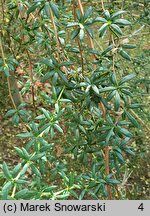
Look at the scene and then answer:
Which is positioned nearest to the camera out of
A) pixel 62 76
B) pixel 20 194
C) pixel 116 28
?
pixel 20 194

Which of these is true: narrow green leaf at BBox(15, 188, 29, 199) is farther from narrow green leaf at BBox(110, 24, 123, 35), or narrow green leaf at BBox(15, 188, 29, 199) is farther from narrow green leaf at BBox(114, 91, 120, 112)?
narrow green leaf at BBox(110, 24, 123, 35)

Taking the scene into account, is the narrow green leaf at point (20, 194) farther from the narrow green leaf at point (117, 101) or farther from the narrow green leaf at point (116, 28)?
the narrow green leaf at point (116, 28)

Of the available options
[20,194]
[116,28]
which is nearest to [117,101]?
[116,28]

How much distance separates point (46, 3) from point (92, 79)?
0.76 feet

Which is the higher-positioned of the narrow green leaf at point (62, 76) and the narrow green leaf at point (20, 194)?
the narrow green leaf at point (62, 76)

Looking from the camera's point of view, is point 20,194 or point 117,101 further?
point 117,101

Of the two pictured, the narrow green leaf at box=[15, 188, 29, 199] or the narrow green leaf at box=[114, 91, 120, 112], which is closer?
the narrow green leaf at box=[15, 188, 29, 199]

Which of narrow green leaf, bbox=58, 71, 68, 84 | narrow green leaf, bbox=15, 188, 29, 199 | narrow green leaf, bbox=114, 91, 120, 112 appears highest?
narrow green leaf, bbox=58, 71, 68, 84

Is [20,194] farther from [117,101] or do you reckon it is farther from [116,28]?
[116,28]

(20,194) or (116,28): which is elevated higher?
(116,28)

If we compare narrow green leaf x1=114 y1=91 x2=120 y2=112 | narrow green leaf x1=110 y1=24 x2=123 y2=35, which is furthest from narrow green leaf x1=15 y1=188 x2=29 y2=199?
narrow green leaf x1=110 y1=24 x2=123 y2=35

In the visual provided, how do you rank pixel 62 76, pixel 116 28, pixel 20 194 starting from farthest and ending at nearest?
pixel 62 76
pixel 116 28
pixel 20 194

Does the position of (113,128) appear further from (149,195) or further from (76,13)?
(149,195)

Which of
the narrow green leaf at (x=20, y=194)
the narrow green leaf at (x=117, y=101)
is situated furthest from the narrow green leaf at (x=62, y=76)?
the narrow green leaf at (x=20, y=194)
